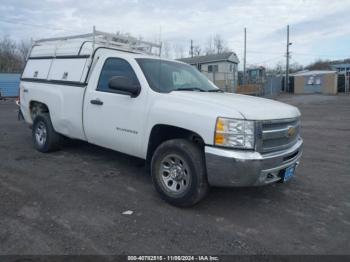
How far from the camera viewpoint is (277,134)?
4.16 metres

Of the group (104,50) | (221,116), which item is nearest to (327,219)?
(221,116)

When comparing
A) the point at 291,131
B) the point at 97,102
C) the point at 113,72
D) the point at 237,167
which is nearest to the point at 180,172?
the point at 237,167

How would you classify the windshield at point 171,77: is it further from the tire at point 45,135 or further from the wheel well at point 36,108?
the wheel well at point 36,108

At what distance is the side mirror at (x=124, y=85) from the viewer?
4.65m

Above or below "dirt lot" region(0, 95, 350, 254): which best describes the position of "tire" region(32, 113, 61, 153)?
above

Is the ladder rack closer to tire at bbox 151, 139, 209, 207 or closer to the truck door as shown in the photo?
the truck door

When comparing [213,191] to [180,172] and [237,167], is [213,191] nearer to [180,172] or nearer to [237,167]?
[180,172]

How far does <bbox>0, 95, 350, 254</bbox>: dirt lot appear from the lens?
341cm

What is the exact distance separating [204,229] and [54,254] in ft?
5.23

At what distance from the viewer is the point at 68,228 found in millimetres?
3693

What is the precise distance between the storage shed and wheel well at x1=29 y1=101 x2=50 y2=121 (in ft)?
137

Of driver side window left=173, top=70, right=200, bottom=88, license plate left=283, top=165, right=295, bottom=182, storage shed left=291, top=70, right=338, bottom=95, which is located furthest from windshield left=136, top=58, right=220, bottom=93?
storage shed left=291, top=70, right=338, bottom=95

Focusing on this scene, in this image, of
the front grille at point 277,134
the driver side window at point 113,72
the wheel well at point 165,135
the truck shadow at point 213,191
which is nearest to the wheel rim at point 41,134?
the truck shadow at point 213,191

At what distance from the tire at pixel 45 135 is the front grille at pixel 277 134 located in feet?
14.2
